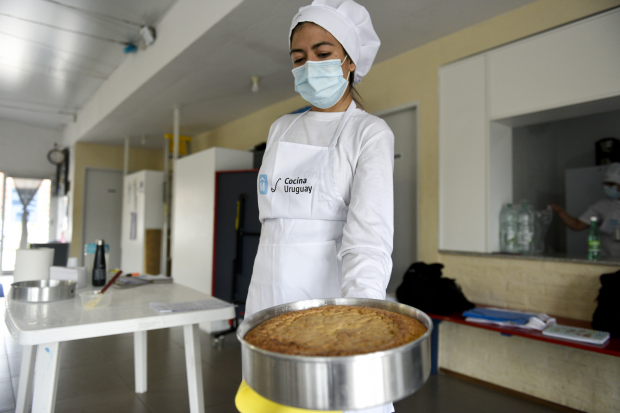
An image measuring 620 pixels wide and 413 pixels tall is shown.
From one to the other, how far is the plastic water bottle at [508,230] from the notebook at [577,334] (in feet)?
2.56

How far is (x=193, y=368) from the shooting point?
1829 mm

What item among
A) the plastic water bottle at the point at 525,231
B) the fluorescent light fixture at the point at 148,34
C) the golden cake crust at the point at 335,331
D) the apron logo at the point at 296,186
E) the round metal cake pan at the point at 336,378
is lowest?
the round metal cake pan at the point at 336,378

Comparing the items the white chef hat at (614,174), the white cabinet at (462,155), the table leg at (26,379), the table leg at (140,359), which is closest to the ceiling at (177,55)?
the white cabinet at (462,155)

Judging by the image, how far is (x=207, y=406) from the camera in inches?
95.7

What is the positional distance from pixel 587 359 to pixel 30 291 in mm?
2986

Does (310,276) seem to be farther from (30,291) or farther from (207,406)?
(207,406)

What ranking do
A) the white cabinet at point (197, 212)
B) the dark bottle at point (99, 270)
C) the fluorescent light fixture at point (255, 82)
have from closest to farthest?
the dark bottle at point (99, 270) → the fluorescent light fixture at point (255, 82) → the white cabinet at point (197, 212)

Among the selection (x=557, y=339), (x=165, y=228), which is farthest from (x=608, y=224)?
(x=165, y=228)

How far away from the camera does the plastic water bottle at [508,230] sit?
2949 millimetres

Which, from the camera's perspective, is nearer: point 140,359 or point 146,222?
point 140,359

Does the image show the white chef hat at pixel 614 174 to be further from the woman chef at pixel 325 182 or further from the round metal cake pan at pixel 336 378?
the round metal cake pan at pixel 336 378

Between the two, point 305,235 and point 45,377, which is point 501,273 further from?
point 45,377

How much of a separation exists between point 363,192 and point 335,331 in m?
0.39

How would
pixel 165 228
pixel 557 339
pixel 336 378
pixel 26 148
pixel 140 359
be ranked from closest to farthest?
pixel 336 378, pixel 557 339, pixel 140 359, pixel 165 228, pixel 26 148
